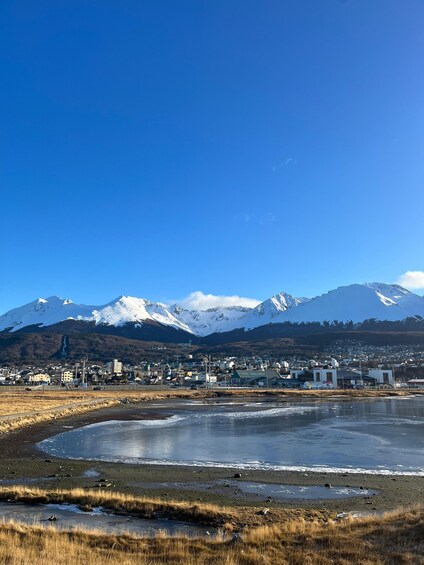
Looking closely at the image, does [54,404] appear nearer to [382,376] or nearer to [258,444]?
[258,444]

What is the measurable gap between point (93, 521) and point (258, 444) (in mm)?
20676

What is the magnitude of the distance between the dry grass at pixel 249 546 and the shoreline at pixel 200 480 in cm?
A: 396

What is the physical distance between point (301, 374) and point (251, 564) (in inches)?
6550

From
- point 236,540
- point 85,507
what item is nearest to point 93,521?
point 85,507

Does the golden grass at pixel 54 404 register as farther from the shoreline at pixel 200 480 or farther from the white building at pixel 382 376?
the white building at pixel 382 376

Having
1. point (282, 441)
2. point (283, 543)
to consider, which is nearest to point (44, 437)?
point (282, 441)

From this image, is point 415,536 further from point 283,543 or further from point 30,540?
point 30,540

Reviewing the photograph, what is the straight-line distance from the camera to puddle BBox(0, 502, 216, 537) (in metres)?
12.6

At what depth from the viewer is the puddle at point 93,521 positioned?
1264cm

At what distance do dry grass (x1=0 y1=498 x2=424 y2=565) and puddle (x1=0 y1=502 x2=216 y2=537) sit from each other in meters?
1.02

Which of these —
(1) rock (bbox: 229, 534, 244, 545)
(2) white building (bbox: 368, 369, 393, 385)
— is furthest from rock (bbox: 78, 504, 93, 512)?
(2) white building (bbox: 368, 369, 393, 385)

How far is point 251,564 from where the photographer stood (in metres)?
9.47

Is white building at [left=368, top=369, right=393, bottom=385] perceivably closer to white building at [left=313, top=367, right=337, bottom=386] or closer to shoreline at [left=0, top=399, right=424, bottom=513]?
white building at [left=313, top=367, right=337, bottom=386]

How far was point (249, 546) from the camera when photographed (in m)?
10.6
